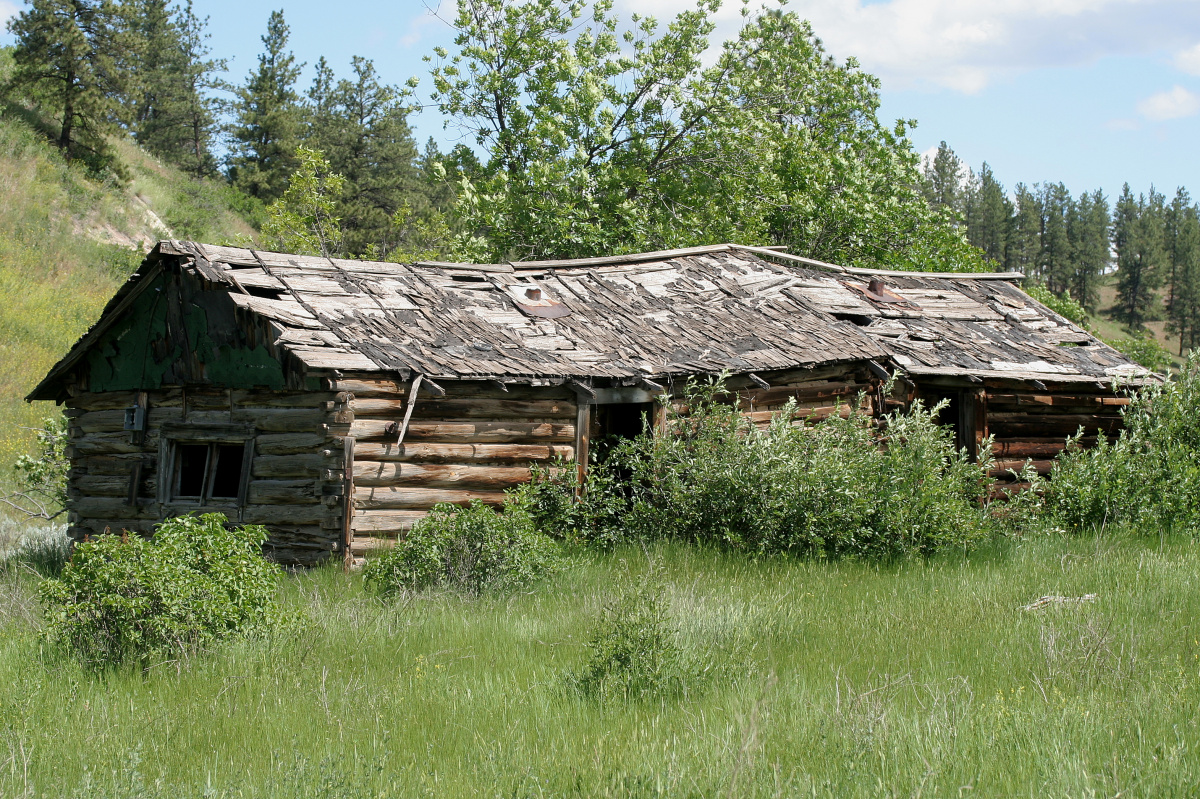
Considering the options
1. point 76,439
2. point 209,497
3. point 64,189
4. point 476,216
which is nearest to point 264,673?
point 209,497

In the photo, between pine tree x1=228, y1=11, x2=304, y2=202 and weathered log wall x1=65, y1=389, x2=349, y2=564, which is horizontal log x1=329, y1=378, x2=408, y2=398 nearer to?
weathered log wall x1=65, y1=389, x2=349, y2=564

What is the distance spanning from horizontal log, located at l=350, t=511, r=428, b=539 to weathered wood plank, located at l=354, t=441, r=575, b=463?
58 cm

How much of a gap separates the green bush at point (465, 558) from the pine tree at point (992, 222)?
8518 cm

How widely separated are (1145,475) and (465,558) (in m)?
8.06

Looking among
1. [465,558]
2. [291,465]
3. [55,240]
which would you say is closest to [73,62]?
[55,240]

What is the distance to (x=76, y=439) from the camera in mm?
13289

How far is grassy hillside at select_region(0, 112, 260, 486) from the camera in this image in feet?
65.6

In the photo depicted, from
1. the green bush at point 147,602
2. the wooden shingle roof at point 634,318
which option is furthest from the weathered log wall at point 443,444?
the green bush at point 147,602

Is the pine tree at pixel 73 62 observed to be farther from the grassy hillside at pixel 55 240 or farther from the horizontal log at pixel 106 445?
the horizontal log at pixel 106 445

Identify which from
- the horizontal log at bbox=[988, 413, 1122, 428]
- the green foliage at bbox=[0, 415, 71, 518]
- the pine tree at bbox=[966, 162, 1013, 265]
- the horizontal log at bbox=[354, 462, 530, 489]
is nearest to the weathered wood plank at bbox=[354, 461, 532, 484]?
the horizontal log at bbox=[354, 462, 530, 489]

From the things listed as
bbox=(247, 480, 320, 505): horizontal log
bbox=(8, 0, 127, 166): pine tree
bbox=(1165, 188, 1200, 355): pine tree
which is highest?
bbox=(1165, 188, 1200, 355): pine tree

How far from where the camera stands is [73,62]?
26.9m

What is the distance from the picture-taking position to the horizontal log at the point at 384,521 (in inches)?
396

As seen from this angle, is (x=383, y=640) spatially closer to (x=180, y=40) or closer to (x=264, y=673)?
(x=264, y=673)
